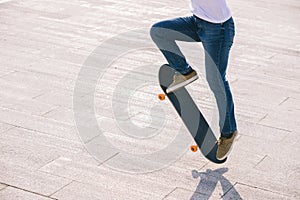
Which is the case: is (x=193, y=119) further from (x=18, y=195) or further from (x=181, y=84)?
(x=18, y=195)

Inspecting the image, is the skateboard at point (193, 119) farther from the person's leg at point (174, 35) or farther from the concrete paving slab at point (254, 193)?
the concrete paving slab at point (254, 193)

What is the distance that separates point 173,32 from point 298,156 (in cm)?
160

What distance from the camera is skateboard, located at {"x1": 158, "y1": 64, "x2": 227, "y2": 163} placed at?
17.9 ft

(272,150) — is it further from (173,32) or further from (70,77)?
(70,77)

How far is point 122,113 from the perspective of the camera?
6434 millimetres

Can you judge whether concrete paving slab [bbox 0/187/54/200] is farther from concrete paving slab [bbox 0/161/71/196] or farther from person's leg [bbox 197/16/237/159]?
person's leg [bbox 197/16/237/159]

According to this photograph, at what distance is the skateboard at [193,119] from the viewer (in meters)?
5.47

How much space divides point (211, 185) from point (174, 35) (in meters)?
1.28

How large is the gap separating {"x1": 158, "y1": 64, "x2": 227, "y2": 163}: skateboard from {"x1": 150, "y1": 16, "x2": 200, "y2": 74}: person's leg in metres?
0.14

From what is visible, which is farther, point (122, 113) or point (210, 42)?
point (122, 113)

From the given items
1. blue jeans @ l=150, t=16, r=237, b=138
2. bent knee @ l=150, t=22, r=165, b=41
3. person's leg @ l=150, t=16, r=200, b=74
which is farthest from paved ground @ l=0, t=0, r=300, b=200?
bent knee @ l=150, t=22, r=165, b=41

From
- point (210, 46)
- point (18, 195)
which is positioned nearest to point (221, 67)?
point (210, 46)

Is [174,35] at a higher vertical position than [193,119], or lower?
higher

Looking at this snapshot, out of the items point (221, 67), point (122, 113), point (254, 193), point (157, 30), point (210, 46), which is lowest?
point (254, 193)
